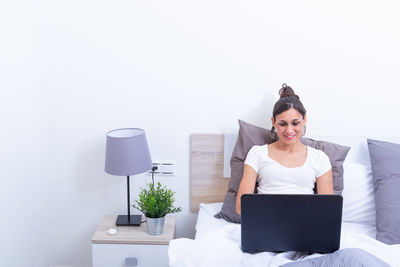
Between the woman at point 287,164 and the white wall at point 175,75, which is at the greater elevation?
the white wall at point 175,75

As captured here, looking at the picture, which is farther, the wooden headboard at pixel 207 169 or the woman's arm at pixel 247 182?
the wooden headboard at pixel 207 169

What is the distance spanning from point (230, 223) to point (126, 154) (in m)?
0.60

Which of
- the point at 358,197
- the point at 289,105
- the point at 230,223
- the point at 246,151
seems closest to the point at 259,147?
the point at 246,151

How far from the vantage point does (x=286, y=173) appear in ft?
6.21

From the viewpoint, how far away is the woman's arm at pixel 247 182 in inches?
74.7

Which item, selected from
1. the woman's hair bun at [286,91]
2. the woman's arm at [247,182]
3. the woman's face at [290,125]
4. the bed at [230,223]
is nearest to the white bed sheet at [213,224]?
the bed at [230,223]

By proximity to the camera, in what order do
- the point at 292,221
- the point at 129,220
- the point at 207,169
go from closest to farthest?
the point at 292,221, the point at 129,220, the point at 207,169

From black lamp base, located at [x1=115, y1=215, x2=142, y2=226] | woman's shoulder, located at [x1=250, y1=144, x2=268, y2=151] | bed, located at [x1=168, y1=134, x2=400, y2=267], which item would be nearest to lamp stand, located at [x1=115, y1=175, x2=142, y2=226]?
black lamp base, located at [x1=115, y1=215, x2=142, y2=226]

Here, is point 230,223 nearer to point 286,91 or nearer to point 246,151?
point 246,151

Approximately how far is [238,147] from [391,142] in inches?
32.0

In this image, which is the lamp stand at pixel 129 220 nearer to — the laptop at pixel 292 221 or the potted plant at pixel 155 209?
the potted plant at pixel 155 209

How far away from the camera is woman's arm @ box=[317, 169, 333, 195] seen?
1.89 meters

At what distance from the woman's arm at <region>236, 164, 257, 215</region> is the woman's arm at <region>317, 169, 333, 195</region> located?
0.29m

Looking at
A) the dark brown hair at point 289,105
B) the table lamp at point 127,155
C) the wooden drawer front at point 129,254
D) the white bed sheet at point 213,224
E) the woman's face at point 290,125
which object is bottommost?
the wooden drawer front at point 129,254
